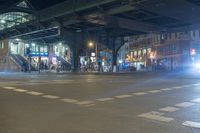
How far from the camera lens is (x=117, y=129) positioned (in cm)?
784

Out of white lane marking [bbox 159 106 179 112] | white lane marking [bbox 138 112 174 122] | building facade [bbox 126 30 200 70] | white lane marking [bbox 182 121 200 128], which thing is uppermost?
building facade [bbox 126 30 200 70]

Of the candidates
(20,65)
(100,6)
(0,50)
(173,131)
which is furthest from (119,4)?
(0,50)

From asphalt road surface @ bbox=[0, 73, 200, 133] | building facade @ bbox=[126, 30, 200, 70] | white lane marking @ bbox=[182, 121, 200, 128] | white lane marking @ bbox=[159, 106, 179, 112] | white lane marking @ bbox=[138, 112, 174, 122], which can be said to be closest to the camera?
asphalt road surface @ bbox=[0, 73, 200, 133]

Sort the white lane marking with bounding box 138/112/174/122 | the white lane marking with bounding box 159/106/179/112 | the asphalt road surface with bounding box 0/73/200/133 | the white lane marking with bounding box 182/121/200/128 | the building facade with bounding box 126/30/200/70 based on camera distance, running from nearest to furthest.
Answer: the asphalt road surface with bounding box 0/73/200/133 → the white lane marking with bounding box 182/121/200/128 → the white lane marking with bounding box 138/112/174/122 → the white lane marking with bounding box 159/106/179/112 → the building facade with bounding box 126/30/200/70

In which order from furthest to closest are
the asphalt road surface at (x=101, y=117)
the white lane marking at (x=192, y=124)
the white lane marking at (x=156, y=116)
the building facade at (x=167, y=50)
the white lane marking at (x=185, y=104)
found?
the building facade at (x=167, y=50) → the white lane marking at (x=185, y=104) → the white lane marking at (x=156, y=116) → the white lane marking at (x=192, y=124) → the asphalt road surface at (x=101, y=117)

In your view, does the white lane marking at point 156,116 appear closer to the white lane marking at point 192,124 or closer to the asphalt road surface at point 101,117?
the asphalt road surface at point 101,117

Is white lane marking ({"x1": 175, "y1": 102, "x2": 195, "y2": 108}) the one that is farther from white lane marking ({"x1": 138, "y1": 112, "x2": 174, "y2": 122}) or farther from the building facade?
the building facade

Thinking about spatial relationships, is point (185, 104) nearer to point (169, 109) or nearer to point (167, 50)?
point (169, 109)

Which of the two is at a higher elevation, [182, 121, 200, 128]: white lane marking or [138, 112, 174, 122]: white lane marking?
[138, 112, 174, 122]: white lane marking

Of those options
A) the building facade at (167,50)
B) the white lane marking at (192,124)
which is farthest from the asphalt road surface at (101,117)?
the building facade at (167,50)

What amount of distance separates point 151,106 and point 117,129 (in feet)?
13.4

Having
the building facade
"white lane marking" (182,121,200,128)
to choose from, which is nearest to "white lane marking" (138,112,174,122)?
"white lane marking" (182,121,200,128)

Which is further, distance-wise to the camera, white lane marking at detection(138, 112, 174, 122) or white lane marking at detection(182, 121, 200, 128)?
white lane marking at detection(138, 112, 174, 122)

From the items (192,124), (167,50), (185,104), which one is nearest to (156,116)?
(192,124)
